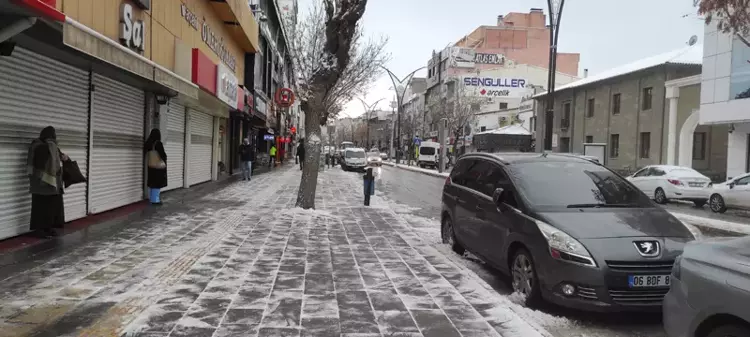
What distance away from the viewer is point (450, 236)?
28.4 feet

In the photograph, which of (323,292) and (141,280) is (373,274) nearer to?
(323,292)

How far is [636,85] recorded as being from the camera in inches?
1264

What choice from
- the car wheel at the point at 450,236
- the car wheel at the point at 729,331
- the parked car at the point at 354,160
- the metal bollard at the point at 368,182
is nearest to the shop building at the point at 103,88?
the metal bollard at the point at 368,182

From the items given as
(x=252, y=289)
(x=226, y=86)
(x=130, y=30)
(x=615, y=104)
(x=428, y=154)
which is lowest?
(x=252, y=289)

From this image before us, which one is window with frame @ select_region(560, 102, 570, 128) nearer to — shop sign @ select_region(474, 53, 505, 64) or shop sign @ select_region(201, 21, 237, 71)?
shop sign @ select_region(201, 21, 237, 71)

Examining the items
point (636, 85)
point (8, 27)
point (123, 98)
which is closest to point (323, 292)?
point (8, 27)

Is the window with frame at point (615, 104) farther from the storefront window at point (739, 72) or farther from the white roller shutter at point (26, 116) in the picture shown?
the white roller shutter at point (26, 116)

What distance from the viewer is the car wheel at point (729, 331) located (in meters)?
3.09

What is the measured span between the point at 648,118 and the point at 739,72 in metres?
7.74

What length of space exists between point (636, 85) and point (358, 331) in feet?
106

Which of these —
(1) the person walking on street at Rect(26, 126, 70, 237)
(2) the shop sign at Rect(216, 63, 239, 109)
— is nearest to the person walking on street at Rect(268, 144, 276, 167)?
(2) the shop sign at Rect(216, 63, 239, 109)

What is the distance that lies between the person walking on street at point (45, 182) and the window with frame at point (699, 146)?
29.8 meters

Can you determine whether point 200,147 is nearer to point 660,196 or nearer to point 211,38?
point 211,38

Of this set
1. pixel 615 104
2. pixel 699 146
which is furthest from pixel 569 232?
pixel 615 104
